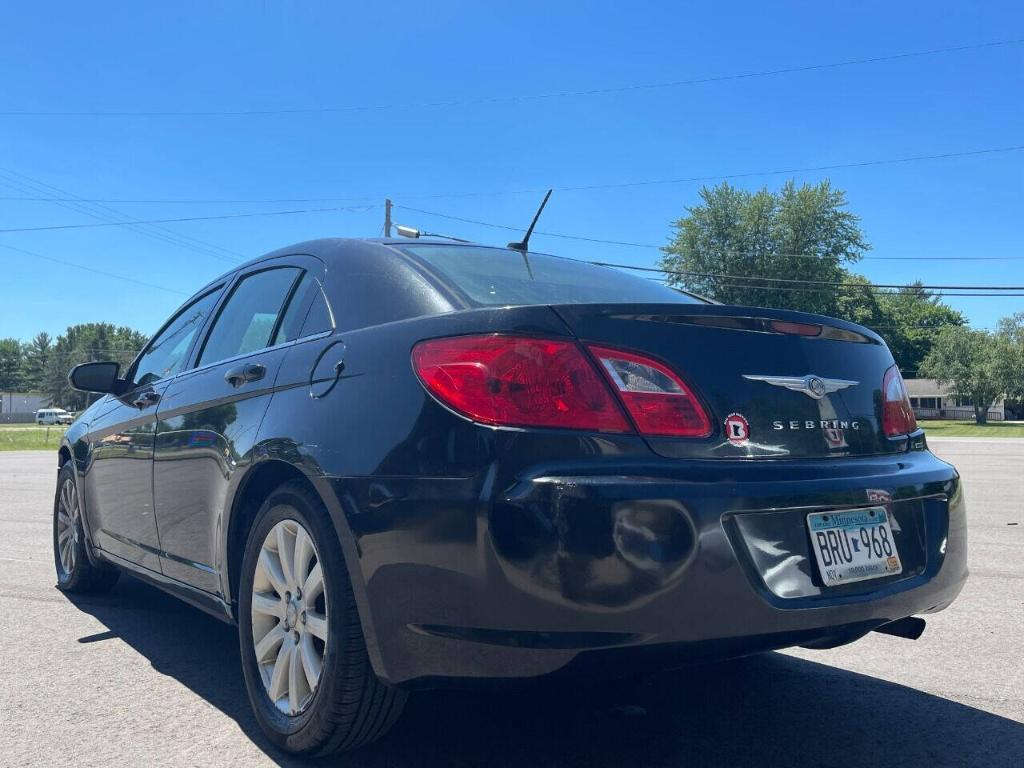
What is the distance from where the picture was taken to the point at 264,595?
115 inches

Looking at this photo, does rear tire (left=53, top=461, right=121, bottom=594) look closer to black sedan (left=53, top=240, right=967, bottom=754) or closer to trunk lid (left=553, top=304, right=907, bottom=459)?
black sedan (left=53, top=240, right=967, bottom=754)

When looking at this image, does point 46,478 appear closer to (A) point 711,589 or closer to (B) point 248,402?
(B) point 248,402

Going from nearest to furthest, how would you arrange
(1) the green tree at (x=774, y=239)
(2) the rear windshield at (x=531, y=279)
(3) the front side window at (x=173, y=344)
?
(2) the rear windshield at (x=531, y=279), (3) the front side window at (x=173, y=344), (1) the green tree at (x=774, y=239)

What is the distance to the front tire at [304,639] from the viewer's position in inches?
98.2

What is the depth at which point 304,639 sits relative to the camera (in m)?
2.71

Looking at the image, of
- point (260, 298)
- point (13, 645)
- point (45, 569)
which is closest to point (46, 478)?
point (45, 569)

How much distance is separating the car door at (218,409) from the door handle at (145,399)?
0.14m

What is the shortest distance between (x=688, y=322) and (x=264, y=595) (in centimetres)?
155

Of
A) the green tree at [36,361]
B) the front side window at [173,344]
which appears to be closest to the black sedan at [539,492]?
the front side window at [173,344]

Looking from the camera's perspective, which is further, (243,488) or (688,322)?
(243,488)

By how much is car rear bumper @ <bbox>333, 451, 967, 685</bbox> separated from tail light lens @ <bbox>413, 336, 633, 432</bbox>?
0.45ft

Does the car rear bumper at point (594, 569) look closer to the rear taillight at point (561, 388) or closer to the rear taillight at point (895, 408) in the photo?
the rear taillight at point (561, 388)

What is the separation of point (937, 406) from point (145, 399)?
101 meters

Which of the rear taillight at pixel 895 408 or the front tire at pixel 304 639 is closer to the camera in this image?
the front tire at pixel 304 639
